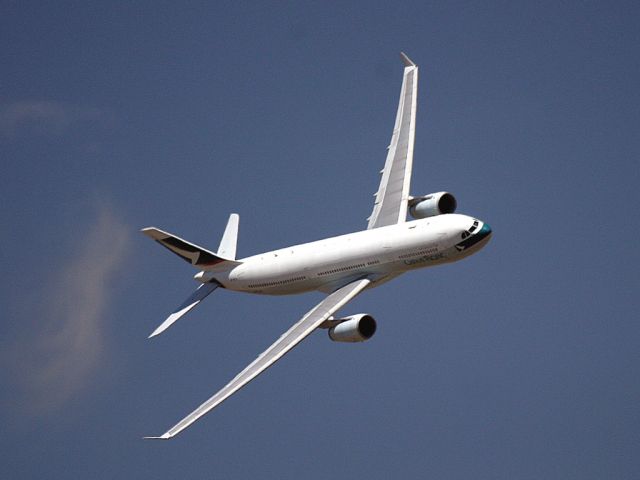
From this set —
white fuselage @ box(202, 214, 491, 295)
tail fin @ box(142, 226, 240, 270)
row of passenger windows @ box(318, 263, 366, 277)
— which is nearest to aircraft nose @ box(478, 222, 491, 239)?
white fuselage @ box(202, 214, 491, 295)

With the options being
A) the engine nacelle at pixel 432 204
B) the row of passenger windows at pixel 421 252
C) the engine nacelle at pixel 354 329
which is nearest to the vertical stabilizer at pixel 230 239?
the engine nacelle at pixel 432 204

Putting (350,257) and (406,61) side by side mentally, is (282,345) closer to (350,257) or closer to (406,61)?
(350,257)

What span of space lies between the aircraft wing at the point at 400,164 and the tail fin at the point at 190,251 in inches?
495

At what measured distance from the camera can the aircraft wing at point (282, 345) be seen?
283 ft

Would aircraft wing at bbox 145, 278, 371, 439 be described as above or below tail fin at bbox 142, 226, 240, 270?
below

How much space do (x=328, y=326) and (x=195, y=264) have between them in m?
16.6

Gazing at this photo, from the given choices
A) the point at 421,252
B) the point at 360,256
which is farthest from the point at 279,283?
the point at 421,252

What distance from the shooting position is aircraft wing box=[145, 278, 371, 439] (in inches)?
3396

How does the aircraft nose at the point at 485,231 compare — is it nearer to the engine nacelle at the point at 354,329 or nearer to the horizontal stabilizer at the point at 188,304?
the engine nacelle at the point at 354,329

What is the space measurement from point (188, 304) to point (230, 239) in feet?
24.3

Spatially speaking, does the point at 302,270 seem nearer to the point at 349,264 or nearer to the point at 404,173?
the point at 349,264

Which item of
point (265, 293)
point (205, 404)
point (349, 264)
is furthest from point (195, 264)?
point (205, 404)

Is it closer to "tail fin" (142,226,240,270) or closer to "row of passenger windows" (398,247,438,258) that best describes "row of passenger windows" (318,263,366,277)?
"row of passenger windows" (398,247,438,258)

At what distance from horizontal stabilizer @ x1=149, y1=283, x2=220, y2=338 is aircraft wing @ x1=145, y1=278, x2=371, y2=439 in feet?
43.3
